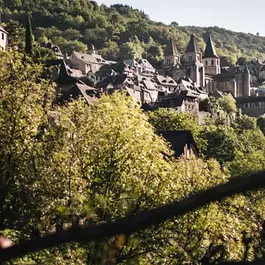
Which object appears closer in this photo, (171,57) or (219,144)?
(219,144)

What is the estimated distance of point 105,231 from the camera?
1882mm

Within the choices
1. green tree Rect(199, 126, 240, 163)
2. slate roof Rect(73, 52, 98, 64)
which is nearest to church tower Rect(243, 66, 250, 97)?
slate roof Rect(73, 52, 98, 64)

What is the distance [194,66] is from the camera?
451 feet

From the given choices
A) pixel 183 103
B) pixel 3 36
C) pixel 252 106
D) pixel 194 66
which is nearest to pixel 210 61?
pixel 194 66

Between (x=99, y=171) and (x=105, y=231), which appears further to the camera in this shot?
(x=99, y=171)

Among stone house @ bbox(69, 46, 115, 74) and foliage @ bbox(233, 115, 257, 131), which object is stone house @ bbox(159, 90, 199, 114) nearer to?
foliage @ bbox(233, 115, 257, 131)

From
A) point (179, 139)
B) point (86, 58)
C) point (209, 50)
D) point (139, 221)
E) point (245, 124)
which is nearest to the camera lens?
point (139, 221)

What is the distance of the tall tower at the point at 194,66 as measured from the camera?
447 ft

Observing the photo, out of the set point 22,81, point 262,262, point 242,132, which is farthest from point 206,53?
point 262,262

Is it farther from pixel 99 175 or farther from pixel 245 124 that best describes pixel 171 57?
pixel 99 175

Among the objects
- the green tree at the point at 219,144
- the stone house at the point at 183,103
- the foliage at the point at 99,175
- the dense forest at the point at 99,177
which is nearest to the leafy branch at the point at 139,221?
the dense forest at the point at 99,177

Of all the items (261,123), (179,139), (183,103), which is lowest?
(261,123)

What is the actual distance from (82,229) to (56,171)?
1682cm

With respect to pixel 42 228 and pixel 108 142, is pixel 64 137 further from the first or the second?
pixel 42 228
